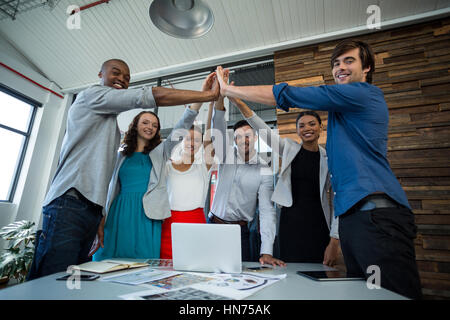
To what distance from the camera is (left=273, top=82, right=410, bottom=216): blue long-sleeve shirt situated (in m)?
0.89

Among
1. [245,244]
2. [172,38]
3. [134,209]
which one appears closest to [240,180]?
[245,244]

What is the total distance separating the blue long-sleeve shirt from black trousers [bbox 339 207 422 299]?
0.21 feet

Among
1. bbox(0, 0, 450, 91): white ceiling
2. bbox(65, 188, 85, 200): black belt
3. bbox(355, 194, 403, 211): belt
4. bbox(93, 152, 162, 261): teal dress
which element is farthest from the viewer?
bbox(0, 0, 450, 91): white ceiling

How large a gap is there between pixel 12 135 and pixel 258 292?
5.29 m

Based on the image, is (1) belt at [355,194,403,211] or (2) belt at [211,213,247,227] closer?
(1) belt at [355,194,403,211]

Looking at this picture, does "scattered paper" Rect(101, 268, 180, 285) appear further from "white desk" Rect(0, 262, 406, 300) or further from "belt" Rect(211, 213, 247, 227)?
"belt" Rect(211, 213, 247, 227)

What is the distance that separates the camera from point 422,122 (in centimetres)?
274

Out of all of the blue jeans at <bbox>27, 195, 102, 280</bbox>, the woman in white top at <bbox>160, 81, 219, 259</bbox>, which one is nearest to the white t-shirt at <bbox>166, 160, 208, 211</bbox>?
the woman in white top at <bbox>160, 81, 219, 259</bbox>

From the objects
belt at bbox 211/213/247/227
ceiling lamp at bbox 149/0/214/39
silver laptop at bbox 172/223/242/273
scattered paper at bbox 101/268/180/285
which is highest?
ceiling lamp at bbox 149/0/214/39

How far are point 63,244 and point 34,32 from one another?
14.2 feet

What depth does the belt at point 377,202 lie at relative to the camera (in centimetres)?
85

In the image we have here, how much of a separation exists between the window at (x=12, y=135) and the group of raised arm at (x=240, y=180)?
3.85 meters
